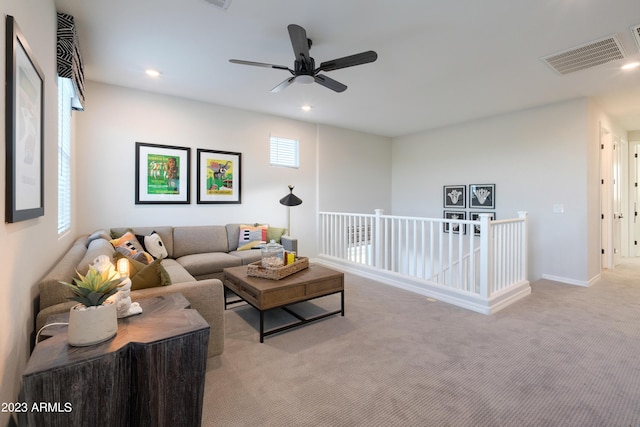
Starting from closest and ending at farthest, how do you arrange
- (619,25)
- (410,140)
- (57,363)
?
1. (57,363)
2. (619,25)
3. (410,140)

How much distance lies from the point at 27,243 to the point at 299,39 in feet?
7.24

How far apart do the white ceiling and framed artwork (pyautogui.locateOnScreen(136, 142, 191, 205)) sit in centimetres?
80

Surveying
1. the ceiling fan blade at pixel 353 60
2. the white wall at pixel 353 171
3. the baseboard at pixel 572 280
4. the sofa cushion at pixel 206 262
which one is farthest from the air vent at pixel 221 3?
the baseboard at pixel 572 280

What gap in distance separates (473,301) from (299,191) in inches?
132

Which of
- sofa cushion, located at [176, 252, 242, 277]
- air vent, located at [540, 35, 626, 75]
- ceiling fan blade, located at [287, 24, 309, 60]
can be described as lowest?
sofa cushion, located at [176, 252, 242, 277]

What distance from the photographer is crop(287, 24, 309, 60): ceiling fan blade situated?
2176 mm

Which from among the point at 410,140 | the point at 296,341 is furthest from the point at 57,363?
the point at 410,140

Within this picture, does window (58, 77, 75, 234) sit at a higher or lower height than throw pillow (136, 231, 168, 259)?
higher

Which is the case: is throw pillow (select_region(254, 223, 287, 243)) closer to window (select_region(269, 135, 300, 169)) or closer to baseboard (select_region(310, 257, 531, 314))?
window (select_region(269, 135, 300, 169))

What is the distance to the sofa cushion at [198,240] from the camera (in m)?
3.96

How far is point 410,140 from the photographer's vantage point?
6.58 metres

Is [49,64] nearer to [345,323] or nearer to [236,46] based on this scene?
[236,46]

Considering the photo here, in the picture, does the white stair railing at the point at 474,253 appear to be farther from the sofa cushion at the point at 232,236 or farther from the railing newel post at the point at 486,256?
the sofa cushion at the point at 232,236

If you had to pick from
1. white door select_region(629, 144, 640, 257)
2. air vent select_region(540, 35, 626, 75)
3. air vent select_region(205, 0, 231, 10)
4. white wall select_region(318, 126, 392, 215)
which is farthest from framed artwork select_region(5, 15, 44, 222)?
white door select_region(629, 144, 640, 257)
